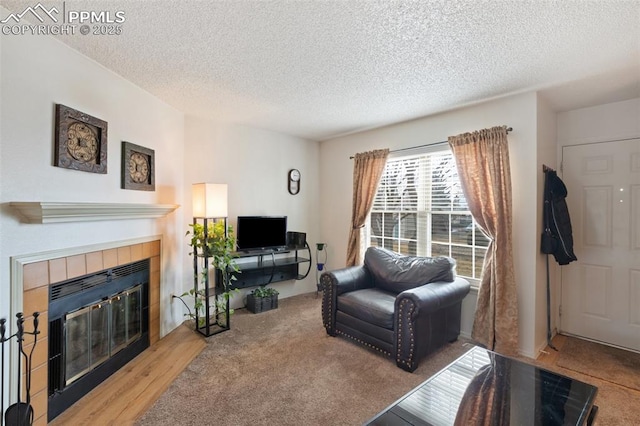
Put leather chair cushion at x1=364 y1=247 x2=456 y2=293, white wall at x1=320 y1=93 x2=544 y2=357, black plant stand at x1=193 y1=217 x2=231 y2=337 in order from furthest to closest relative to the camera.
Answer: black plant stand at x1=193 y1=217 x2=231 y2=337, leather chair cushion at x1=364 y1=247 x2=456 y2=293, white wall at x1=320 y1=93 x2=544 y2=357

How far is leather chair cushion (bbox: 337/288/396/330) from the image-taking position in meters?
2.56

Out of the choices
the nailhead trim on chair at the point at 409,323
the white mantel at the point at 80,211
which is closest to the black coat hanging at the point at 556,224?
the nailhead trim on chair at the point at 409,323

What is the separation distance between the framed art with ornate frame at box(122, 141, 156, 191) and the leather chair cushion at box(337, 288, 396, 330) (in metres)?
2.26

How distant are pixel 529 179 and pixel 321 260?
3049mm

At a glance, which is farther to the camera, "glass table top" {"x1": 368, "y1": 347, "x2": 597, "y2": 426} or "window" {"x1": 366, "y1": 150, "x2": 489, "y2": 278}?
"window" {"x1": 366, "y1": 150, "x2": 489, "y2": 278}

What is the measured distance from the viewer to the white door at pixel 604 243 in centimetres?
278

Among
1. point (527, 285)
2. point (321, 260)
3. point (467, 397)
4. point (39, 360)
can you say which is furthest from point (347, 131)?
point (39, 360)

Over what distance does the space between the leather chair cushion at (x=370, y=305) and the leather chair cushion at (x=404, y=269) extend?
15 centimetres

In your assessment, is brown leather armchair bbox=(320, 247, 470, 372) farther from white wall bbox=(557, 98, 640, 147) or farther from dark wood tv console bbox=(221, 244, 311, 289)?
white wall bbox=(557, 98, 640, 147)

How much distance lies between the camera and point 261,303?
3762 millimetres

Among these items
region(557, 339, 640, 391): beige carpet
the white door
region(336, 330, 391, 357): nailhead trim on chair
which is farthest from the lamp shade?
the white door

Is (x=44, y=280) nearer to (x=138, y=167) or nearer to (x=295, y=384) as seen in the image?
(x=138, y=167)

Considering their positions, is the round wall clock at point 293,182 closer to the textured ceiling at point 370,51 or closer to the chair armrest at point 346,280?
the textured ceiling at point 370,51

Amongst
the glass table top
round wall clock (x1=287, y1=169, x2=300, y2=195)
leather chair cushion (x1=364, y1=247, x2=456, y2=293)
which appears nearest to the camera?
the glass table top
